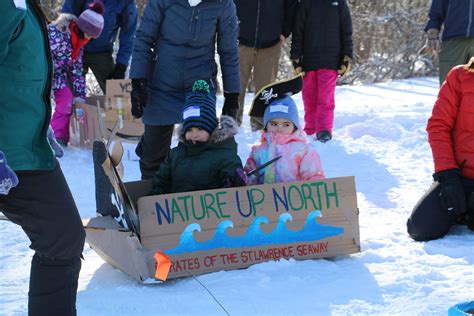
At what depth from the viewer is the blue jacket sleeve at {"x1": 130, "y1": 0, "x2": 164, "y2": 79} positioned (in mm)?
4535

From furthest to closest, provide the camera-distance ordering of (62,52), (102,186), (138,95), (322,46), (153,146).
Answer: (322,46)
(62,52)
(153,146)
(138,95)
(102,186)

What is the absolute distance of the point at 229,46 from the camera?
183 inches

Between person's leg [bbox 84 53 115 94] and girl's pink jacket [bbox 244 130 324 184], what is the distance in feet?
10.7

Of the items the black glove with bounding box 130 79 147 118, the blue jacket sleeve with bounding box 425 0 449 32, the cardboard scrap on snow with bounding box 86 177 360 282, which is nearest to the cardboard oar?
the cardboard scrap on snow with bounding box 86 177 360 282

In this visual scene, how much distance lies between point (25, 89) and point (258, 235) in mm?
1747

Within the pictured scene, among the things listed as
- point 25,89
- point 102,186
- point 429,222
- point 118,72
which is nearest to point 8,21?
point 25,89

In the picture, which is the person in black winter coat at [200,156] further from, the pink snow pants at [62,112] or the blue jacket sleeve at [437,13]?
the blue jacket sleeve at [437,13]

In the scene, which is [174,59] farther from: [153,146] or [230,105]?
[153,146]

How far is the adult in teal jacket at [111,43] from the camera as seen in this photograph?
6.88 meters

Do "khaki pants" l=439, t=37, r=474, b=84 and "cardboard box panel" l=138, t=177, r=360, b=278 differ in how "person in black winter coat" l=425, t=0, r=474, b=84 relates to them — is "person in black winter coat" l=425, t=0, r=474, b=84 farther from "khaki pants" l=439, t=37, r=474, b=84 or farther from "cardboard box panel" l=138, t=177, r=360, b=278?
"cardboard box panel" l=138, t=177, r=360, b=278

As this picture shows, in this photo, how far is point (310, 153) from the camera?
13.6 ft

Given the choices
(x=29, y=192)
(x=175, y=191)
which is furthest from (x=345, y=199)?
(x=29, y=192)

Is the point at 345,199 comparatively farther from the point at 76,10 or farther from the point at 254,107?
the point at 76,10

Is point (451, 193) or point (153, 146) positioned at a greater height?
point (153, 146)
